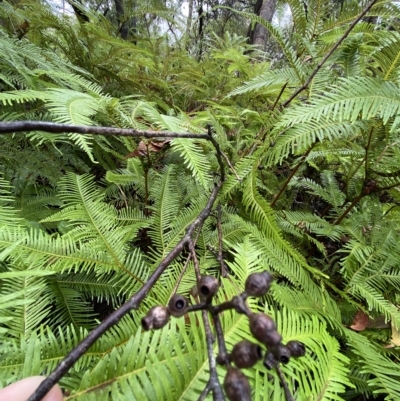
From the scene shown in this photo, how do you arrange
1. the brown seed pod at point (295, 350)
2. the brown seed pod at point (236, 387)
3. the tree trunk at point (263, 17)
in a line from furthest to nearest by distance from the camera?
the tree trunk at point (263, 17) < the brown seed pod at point (295, 350) < the brown seed pod at point (236, 387)

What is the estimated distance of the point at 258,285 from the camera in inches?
10.6

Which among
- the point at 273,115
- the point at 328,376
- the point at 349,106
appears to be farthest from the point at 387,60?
the point at 328,376

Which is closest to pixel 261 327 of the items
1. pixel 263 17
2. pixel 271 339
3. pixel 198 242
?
pixel 271 339

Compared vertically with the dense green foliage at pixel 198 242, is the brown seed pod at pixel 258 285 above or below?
above


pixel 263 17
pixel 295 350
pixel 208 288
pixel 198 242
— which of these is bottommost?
pixel 198 242

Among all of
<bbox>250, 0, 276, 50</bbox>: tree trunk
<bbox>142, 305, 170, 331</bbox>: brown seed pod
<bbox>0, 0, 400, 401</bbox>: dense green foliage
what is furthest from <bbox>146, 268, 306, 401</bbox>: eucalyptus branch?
A: <bbox>250, 0, 276, 50</bbox>: tree trunk

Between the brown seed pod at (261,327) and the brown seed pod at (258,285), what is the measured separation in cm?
3

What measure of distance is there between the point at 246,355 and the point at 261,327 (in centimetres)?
2

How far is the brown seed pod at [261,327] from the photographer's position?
23cm

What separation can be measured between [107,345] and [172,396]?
253 millimetres

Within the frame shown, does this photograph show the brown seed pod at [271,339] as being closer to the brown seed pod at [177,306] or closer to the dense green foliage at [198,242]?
the brown seed pod at [177,306]

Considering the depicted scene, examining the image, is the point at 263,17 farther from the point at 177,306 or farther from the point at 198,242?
the point at 177,306

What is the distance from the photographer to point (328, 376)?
52 centimetres

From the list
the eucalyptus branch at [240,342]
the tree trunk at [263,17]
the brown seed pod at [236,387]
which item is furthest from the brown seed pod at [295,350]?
the tree trunk at [263,17]
